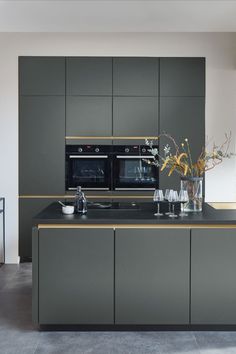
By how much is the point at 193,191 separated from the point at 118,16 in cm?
218

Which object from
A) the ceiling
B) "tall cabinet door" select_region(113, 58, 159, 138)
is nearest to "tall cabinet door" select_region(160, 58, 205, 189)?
"tall cabinet door" select_region(113, 58, 159, 138)

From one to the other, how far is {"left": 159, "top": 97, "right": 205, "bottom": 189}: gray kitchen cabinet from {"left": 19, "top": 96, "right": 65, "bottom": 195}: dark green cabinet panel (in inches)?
48.6

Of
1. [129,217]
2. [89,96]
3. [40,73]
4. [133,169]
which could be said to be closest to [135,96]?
[89,96]

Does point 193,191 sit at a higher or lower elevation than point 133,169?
lower

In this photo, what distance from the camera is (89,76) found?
5555 mm

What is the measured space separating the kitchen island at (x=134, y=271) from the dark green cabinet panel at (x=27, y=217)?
2.28 meters

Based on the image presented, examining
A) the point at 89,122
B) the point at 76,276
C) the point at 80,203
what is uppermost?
the point at 89,122

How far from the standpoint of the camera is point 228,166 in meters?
5.70

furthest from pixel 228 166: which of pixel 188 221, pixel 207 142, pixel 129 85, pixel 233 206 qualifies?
A: pixel 188 221

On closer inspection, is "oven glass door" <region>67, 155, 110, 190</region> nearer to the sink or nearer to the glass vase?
the sink

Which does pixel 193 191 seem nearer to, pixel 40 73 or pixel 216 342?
pixel 216 342

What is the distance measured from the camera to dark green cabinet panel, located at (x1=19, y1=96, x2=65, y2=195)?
18.3 ft

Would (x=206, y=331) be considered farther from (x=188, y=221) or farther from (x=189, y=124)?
(x=189, y=124)

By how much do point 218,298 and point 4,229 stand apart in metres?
3.15
